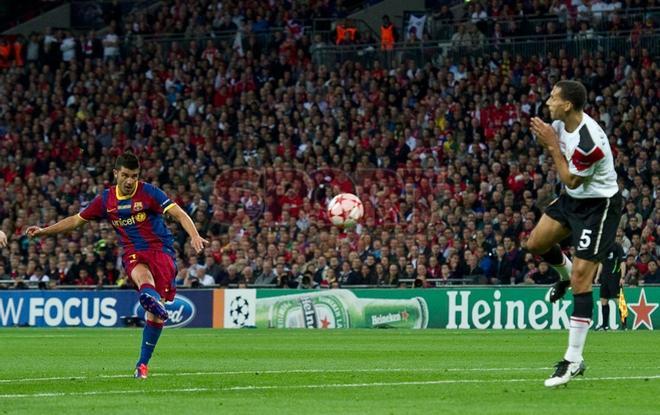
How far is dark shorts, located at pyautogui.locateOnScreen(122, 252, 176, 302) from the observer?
1378 cm

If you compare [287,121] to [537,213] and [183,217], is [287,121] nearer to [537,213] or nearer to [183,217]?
[537,213]

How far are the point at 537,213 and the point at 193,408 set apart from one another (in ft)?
63.2

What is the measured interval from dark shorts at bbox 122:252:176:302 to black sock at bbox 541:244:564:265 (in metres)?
3.63

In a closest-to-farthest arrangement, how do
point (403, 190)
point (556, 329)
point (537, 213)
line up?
point (556, 329), point (537, 213), point (403, 190)

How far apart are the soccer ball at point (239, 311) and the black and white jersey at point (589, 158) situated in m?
18.2

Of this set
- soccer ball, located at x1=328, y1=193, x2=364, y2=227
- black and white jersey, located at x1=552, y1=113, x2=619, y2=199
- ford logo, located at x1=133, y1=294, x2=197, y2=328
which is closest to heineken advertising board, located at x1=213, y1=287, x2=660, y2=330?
ford logo, located at x1=133, y1=294, x2=197, y2=328

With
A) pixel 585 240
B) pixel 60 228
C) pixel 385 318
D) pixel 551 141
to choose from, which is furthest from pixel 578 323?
pixel 385 318

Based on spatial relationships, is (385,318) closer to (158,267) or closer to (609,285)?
(609,285)

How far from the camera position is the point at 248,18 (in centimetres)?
3972

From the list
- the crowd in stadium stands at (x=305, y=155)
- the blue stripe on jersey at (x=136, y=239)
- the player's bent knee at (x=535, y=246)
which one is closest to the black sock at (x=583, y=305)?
the player's bent knee at (x=535, y=246)

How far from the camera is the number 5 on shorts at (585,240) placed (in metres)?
11.6

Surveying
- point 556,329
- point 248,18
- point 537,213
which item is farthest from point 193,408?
point 248,18

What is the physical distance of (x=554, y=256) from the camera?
13.2 meters

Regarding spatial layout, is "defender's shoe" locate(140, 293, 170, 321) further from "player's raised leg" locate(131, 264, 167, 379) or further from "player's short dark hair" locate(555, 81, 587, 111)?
"player's short dark hair" locate(555, 81, 587, 111)
